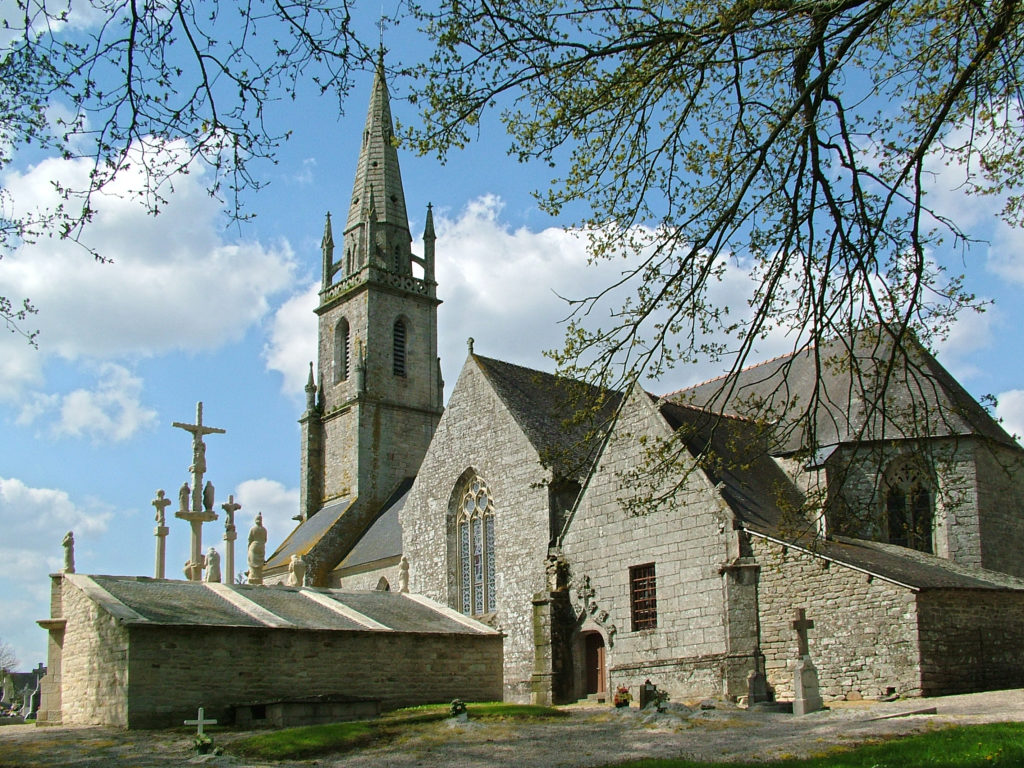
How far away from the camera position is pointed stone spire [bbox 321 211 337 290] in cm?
4359

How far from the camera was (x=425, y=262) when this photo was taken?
43219mm

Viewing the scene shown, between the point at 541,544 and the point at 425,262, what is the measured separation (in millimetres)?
21872

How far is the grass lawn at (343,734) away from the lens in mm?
13359

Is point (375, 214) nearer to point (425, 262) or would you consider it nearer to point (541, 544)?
point (425, 262)

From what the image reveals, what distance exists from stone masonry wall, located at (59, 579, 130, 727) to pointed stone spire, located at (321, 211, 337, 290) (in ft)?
83.4

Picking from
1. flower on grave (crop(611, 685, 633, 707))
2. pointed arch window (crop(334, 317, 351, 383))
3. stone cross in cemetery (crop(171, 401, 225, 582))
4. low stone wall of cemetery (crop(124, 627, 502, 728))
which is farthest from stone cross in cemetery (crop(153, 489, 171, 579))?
pointed arch window (crop(334, 317, 351, 383))

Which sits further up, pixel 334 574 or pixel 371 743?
pixel 334 574

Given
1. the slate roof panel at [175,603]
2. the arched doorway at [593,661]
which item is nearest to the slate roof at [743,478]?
the arched doorway at [593,661]

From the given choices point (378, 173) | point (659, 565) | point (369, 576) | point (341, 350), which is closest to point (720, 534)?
point (659, 565)

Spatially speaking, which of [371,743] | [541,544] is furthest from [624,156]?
[541,544]

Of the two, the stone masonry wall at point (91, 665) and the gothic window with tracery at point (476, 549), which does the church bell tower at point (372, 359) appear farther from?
the stone masonry wall at point (91, 665)

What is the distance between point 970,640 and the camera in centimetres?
1705

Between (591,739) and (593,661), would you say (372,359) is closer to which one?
(593,661)

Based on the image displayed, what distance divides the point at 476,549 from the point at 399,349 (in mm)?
15422
